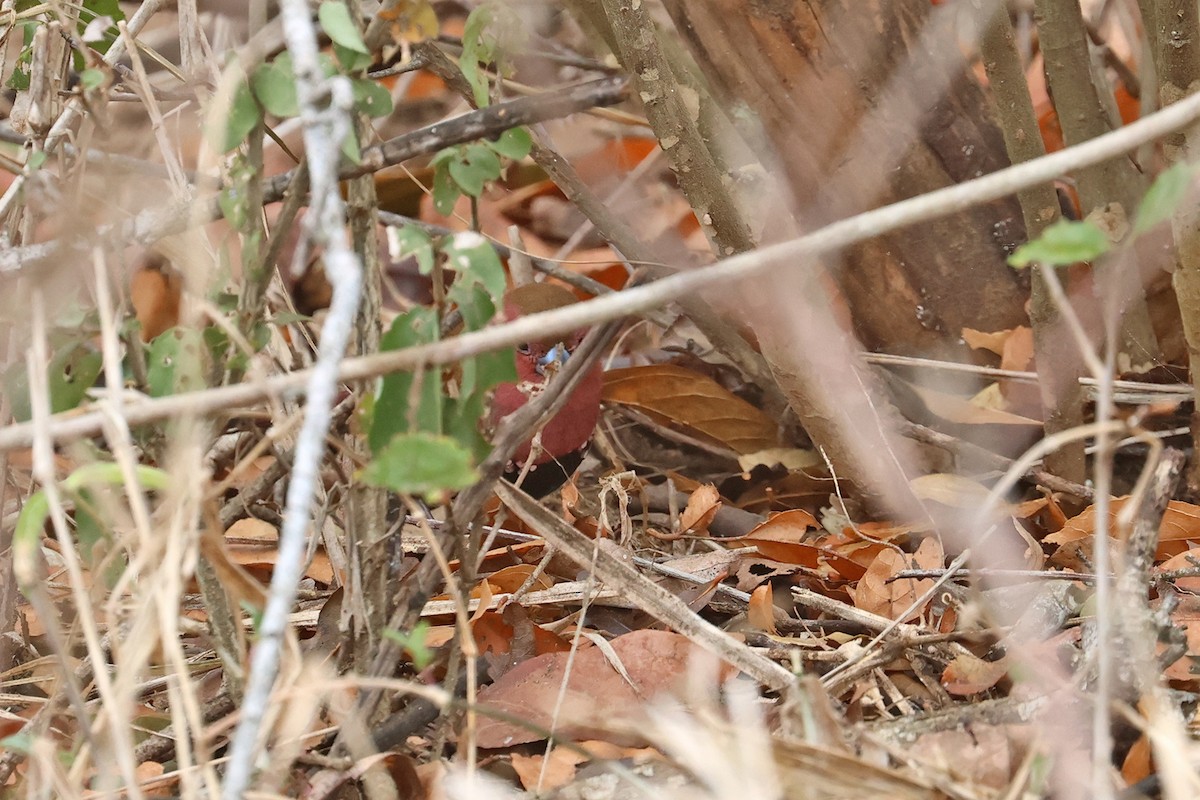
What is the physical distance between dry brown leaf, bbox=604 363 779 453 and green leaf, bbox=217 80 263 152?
43.1 inches

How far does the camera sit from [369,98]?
3.00 ft

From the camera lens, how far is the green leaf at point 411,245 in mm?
876

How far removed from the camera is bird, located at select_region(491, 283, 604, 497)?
1.52 metres

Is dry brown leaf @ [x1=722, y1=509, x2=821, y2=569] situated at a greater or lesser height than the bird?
lesser

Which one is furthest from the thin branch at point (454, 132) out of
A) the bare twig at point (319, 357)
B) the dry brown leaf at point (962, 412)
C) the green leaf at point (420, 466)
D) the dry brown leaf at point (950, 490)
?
the dry brown leaf at point (962, 412)

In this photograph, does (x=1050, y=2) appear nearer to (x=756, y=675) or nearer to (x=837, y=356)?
(x=837, y=356)

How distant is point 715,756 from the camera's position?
0.73 m

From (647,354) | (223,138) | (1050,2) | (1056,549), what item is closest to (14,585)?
(223,138)

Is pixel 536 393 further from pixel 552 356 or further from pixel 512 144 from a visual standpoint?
pixel 512 144

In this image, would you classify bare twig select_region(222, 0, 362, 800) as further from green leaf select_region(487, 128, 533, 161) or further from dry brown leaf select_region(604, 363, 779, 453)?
dry brown leaf select_region(604, 363, 779, 453)

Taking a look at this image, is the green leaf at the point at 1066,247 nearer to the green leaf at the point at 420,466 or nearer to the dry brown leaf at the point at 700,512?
the green leaf at the point at 420,466

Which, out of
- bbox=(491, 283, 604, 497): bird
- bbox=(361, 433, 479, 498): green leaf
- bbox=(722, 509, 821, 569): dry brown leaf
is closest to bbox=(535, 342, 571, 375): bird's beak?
bbox=(491, 283, 604, 497): bird

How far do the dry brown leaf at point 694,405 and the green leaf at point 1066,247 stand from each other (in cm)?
114

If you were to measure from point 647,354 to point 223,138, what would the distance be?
1.27m
